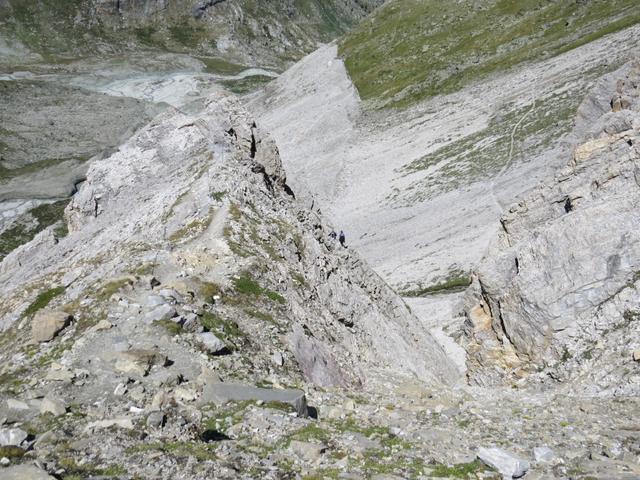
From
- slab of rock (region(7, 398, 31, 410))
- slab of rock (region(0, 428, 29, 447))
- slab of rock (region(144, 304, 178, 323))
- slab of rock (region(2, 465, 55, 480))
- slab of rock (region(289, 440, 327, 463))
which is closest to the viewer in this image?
slab of rock (region(2, 465, 55, 480))

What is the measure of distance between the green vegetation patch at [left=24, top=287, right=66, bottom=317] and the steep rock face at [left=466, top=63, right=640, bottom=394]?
22.3 m

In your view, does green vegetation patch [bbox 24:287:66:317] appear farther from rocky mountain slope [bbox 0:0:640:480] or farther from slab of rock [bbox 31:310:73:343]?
slab of rock [bbox 31:310:73:343]

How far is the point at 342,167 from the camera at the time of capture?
95.1 metres

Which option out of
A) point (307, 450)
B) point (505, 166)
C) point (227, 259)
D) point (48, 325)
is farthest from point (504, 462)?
point (505, 166)

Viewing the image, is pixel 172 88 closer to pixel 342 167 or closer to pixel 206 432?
pixel 342 167

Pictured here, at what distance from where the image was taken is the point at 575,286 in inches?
1151

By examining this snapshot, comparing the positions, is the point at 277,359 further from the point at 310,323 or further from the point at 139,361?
the point at 139,361

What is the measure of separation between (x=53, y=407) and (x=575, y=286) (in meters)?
25.2

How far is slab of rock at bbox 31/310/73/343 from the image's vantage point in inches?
722

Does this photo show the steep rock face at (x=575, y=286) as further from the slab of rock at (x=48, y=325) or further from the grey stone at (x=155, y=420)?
the slab of rock at (x=48, y=325)

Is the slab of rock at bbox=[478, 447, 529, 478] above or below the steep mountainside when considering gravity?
above

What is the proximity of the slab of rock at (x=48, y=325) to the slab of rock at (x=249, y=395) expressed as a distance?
649 cm

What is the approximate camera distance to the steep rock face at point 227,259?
808 inches

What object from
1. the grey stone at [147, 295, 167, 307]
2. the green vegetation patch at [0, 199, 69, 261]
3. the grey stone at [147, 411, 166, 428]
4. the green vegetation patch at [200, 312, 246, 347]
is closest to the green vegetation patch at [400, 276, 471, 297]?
the green vegetation patch at [200, 312, 246, 347]
